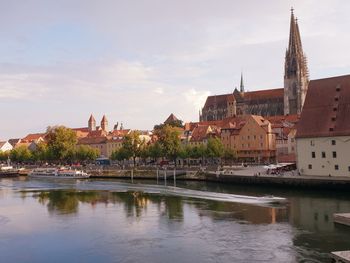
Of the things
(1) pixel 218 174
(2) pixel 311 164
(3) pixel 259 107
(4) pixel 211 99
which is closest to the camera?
(2) pixel 311 164

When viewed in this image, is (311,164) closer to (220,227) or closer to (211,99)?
(220,227)

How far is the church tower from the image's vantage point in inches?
6097

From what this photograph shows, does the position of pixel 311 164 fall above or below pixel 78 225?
above

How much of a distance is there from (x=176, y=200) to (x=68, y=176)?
184 ft

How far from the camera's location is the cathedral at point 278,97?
6112 inches

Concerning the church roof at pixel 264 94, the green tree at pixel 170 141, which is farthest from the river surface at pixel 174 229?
the church roof at pixel 264 94

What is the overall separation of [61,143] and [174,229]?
99.2 metres

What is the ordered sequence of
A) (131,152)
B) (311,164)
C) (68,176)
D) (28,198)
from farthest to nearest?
(131,152) < (68,176) < (311,164) < (28,198)

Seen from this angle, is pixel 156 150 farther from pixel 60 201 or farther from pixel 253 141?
pixel 60 201

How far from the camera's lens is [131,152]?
389 feet

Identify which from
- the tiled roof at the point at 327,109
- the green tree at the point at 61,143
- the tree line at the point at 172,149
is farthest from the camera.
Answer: the green tree at the point at 61,143

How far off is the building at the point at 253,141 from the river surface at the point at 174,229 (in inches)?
1855

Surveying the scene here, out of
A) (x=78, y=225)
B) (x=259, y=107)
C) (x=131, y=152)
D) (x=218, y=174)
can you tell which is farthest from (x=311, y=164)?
(x=259, y=107)

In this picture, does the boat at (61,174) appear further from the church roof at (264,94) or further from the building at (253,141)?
the church roof at (264,94)
